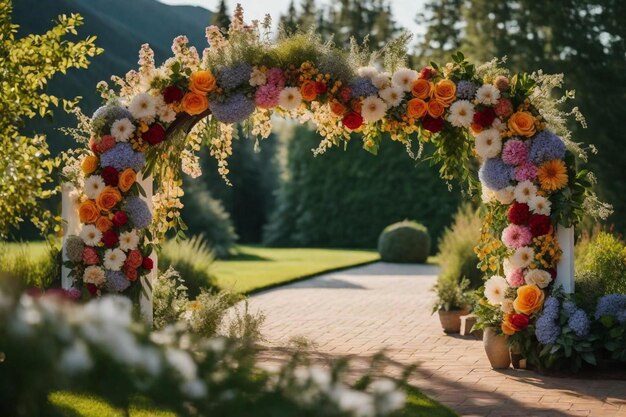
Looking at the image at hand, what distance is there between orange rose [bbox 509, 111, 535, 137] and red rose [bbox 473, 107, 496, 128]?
19 centimetres

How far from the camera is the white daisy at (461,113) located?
305 inches

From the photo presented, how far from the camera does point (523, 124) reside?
7598 mm

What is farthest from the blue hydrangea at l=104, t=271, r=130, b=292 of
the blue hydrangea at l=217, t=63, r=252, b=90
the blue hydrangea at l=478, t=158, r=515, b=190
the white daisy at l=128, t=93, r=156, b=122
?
the blue hydrangea at l=478, t=158, r=515, b=190

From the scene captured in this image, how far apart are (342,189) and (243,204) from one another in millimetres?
7333

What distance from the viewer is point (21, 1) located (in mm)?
44750

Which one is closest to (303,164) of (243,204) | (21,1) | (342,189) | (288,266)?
(342,189)

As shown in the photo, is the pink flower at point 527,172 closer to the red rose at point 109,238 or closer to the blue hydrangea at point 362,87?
the blue hydrangea at point 362,87

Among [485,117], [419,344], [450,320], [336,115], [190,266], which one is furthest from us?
[190,266]

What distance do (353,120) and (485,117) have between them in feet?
3.80

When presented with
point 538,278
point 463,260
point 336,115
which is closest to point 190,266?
point 463,260

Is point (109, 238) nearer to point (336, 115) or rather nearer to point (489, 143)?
point (336, 115)

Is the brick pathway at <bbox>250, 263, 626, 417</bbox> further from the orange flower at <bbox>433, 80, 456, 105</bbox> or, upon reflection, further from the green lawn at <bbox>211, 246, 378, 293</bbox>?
the orange flower at <bbox>433, 80, 456, 105</bbox>

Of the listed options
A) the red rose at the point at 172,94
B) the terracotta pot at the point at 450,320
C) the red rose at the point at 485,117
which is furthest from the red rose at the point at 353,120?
the terracotta pot at the point at 450,320

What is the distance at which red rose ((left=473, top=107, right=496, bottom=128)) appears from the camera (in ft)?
25.4
